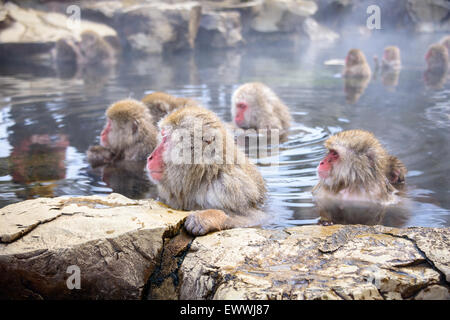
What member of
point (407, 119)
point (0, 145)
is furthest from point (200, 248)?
point (407, 119)

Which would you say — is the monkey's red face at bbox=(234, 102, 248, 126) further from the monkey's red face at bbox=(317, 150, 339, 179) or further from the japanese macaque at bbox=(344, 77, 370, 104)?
the monkey's red face at bbox=(317, 150, 339, 179)

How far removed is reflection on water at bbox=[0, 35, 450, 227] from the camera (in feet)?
13.4

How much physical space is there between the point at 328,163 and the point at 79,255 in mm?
2062

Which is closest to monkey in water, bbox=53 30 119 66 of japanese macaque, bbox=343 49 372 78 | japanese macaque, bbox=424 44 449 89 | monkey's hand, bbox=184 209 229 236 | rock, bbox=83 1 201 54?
rock, bbox=83 1 201 54

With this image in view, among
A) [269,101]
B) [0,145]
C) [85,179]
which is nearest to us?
[85,179]

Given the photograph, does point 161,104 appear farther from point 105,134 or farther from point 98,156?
point 98,156

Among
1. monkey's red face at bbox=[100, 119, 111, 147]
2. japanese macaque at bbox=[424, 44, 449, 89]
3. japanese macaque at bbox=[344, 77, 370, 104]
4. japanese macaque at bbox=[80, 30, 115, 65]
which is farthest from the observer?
japanese macaque at bbox=[80, 30, 115, 65]

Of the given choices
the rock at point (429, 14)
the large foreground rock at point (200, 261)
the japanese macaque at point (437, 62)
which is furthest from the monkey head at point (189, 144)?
the rock at point (429, 14)

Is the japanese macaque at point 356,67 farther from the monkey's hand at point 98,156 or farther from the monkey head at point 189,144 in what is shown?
the monkey head at point 189,144

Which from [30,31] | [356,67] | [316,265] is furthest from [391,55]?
[316,265]

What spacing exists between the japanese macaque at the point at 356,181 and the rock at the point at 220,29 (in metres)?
15.7

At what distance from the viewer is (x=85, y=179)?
14.8 ft
